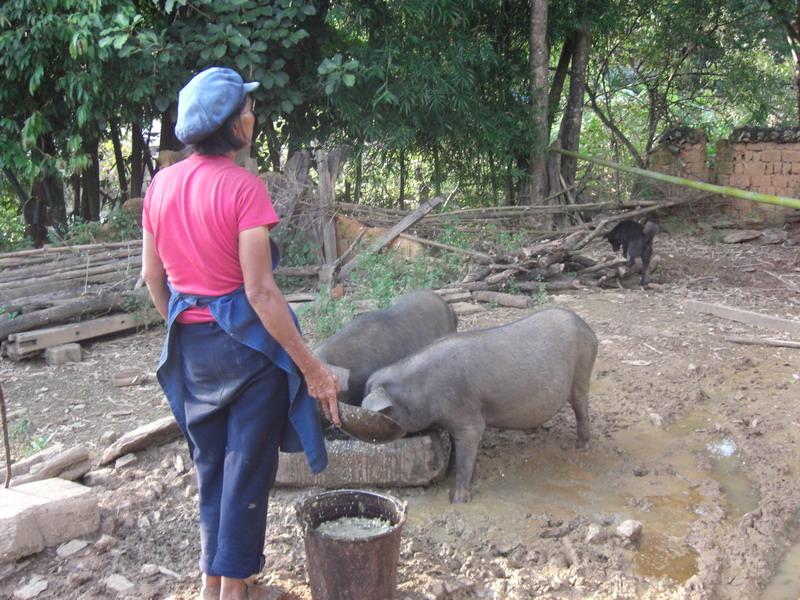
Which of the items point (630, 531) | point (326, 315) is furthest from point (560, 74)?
point (630, 531)

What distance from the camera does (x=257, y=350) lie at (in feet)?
8.66

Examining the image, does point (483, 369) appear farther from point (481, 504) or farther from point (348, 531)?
point (348, 531)

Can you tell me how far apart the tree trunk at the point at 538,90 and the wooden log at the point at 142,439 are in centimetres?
892

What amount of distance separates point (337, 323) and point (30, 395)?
261 centimetres

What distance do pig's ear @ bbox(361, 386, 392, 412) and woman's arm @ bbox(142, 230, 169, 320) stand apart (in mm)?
1461

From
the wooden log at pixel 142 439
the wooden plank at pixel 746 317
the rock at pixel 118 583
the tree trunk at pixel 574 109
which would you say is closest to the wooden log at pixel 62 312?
the wooden log at pixel 142 439

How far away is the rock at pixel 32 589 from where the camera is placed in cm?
324

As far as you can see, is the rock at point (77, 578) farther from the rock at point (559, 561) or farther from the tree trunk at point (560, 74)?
the tree trunk at point (560, 74)

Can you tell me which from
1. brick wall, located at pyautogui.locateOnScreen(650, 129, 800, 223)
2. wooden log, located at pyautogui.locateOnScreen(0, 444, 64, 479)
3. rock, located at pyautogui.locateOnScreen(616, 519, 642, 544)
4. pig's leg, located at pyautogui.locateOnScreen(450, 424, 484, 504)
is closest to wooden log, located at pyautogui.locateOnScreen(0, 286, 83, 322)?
wooden log, located at pyautogui.locateOnScreen(0, 444, 64, 479)

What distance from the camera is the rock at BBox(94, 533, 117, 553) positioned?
3594 millimetres

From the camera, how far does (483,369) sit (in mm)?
4594

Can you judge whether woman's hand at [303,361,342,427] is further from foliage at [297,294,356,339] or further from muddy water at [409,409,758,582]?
foliage at [297,294,356,339]

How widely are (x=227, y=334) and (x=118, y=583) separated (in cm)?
144

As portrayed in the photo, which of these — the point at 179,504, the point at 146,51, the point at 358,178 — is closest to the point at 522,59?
the point at 358,178
